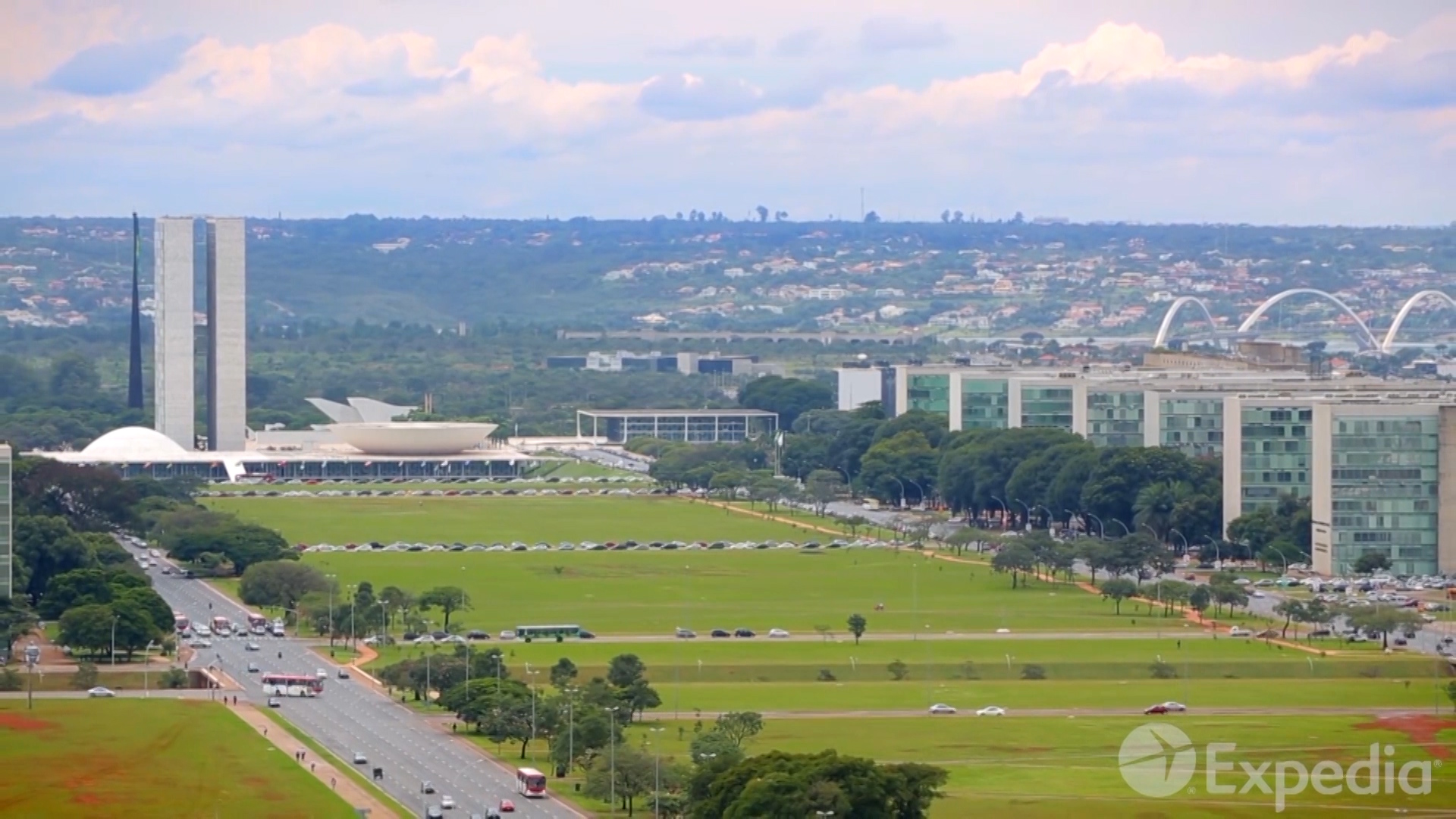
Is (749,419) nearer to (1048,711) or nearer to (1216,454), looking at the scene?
(1216,454)

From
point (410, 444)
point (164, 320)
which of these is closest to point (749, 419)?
point (410, 444)

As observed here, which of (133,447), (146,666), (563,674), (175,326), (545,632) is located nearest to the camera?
(563,674)

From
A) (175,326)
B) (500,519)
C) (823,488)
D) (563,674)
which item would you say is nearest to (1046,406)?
(823,488)

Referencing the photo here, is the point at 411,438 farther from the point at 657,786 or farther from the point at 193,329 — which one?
the point at 657,786

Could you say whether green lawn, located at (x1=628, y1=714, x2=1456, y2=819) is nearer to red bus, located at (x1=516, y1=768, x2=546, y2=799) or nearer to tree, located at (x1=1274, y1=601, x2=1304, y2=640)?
red bus, located at (x1=516, y1=768, x2=546, y2=799)

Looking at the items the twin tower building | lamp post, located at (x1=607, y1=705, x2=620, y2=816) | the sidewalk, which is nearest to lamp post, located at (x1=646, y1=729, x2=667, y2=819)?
lamp post, located at (x1=607, y1=705, x2=620, y2=816)

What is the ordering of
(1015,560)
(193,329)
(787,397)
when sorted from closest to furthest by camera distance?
(1015,560)
(193,329)
(787,397)
